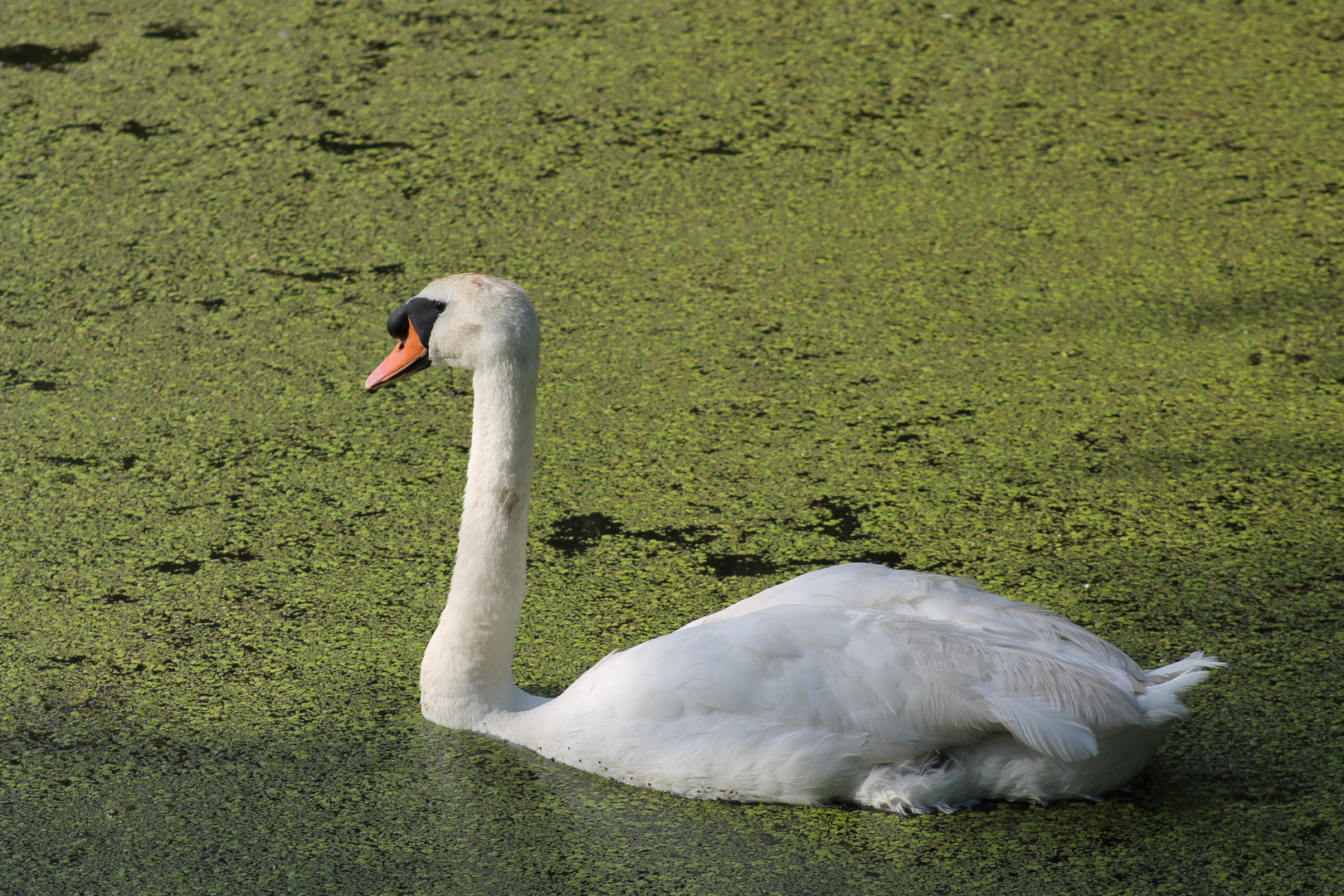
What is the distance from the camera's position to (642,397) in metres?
3.16

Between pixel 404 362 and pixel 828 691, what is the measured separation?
0.80m

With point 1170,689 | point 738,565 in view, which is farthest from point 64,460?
point 1170,689

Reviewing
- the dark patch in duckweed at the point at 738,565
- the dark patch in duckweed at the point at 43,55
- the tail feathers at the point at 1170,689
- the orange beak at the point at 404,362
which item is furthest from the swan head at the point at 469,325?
the dark patch in duckweed at the point at 43,55

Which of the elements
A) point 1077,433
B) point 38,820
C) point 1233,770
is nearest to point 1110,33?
point 1077,433

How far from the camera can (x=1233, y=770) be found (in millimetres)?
2078

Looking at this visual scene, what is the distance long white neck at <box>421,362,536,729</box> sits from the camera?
215cm

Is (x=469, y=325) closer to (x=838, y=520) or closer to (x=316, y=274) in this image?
(x=838, y=520)

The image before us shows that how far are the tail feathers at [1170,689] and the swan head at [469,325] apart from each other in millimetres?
963

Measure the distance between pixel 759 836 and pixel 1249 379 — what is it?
183cm

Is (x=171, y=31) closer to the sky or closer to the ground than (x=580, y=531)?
closer to the sky

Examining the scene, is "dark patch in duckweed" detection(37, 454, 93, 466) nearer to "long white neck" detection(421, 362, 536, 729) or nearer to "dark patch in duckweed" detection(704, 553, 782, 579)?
"long white neck" detection(421, 362, 536, 729)

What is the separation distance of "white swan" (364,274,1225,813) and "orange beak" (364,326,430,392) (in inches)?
1.3

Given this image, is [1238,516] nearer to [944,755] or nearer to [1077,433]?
[1077,433]

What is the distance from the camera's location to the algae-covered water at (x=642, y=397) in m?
2.00
